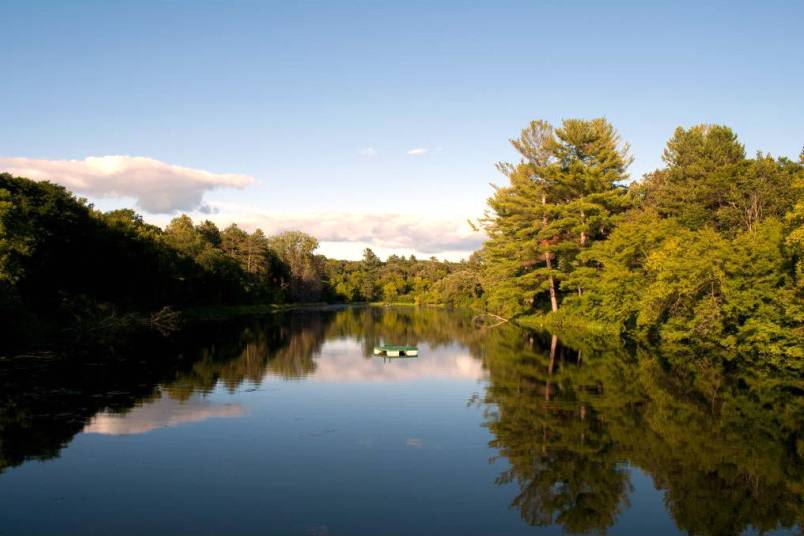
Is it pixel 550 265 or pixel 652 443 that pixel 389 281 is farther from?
pixel 652 443

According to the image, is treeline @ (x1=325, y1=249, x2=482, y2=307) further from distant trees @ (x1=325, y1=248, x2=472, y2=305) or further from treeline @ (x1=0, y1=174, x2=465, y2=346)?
treeline @ (x1=0, y1=174, x2=465, y2=346)

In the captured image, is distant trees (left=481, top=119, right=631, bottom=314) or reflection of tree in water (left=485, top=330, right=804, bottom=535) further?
distant trees (left=481, top=119, right=631, bottom=314)

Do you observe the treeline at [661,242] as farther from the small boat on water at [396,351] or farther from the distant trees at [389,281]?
the distant trees at [389,281]

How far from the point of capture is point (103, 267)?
58281mm

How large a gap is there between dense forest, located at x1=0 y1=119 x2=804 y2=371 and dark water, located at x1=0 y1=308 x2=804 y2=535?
257 inches

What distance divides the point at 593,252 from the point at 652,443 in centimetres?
3697

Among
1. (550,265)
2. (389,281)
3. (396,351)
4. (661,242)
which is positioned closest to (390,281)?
(389,281)

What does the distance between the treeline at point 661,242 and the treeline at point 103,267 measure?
39696mm

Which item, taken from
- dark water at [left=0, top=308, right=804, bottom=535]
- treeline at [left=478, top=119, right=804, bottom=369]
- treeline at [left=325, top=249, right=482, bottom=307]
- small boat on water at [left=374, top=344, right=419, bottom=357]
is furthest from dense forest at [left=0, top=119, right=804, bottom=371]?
treeline at [left=325, top=249, right=482, bottom=307]

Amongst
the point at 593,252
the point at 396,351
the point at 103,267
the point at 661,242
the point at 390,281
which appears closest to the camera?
the point at 396,351

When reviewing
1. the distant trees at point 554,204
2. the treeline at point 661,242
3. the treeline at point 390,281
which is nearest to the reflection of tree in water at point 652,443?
the treeline at point 661,242

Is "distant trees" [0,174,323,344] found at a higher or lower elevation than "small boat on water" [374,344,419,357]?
higher

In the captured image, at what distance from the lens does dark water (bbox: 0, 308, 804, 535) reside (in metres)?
11.5

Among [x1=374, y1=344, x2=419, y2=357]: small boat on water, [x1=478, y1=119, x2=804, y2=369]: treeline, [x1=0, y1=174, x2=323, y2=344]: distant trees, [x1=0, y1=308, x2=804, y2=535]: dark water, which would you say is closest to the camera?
[x1=0, y1=308, x2=804, y2=535]: dark water
